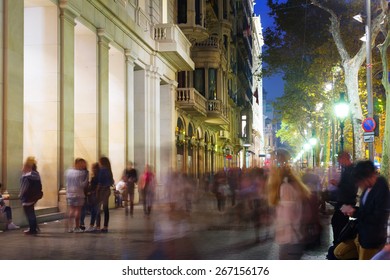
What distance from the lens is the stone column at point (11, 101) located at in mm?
13766

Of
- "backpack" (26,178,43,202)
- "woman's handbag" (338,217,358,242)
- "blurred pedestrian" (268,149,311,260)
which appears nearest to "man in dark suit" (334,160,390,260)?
"blurred pedestrian" (268,149,311,260)

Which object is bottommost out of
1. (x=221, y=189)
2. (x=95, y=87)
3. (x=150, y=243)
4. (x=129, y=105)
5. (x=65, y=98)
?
(x=150, y=243)

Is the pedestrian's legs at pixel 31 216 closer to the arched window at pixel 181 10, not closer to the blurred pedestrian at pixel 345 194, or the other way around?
the blurred pedestrian at pixel 345 194

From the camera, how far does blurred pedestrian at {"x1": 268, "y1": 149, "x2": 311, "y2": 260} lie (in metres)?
6.58

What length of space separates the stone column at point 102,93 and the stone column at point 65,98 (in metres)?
2.65

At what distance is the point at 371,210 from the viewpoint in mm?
6320

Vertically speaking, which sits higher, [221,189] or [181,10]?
[181,10]

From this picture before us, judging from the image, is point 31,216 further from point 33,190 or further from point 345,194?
point 345,194

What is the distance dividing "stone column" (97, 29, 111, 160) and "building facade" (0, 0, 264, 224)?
0.03 m

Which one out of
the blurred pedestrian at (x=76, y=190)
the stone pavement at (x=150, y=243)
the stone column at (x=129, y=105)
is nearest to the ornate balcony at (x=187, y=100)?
the stone column at (x=129, y=105)

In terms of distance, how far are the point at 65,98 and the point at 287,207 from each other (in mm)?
11724

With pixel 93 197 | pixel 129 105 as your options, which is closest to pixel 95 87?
pixel 129 105
